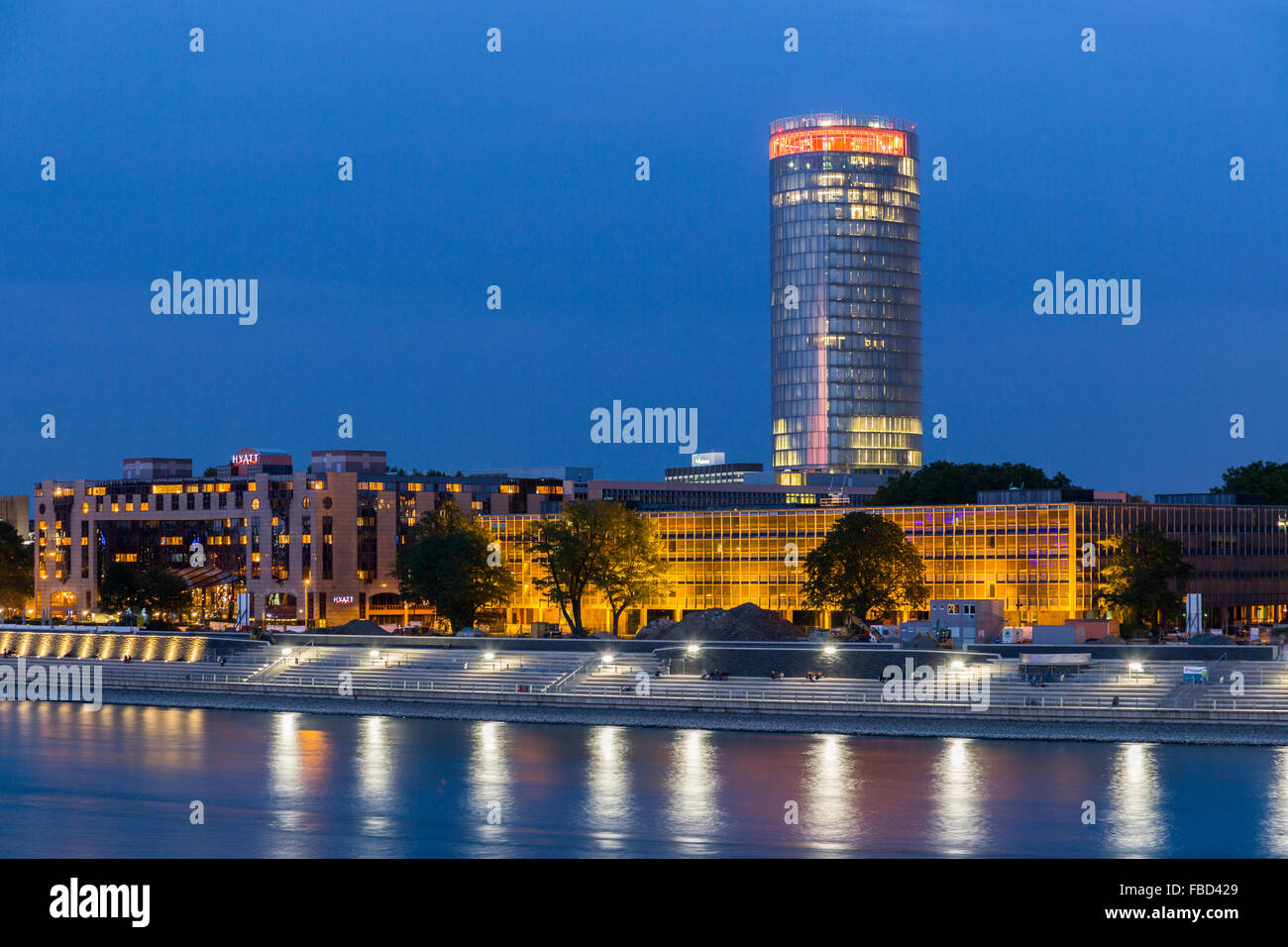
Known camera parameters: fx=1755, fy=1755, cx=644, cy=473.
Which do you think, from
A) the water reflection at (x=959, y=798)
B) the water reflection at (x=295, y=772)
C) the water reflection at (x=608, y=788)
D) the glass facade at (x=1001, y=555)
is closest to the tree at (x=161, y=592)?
the glass facade at (x=1001, y=555)

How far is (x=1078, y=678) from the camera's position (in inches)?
4080

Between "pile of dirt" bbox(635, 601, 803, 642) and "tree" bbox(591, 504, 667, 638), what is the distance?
27.0 metres

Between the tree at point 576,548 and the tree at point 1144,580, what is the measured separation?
144ft

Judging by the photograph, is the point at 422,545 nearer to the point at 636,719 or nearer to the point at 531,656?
the point at 531,656

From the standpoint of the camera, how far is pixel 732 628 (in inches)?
4916

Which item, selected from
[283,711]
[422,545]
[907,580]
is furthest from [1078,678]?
[422,545]

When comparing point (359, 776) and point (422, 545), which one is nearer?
point (359, 776)

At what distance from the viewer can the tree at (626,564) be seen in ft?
516

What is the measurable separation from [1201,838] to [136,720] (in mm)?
77940

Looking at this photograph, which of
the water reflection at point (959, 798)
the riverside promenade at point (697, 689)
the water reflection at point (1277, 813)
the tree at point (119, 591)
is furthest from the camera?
the tree at point (119, 591)

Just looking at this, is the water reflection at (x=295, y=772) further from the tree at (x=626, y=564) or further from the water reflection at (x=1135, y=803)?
the tree at (x=626, y=564)

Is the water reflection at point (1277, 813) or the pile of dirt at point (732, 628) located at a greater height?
the pile of dirt at point (732, 628)

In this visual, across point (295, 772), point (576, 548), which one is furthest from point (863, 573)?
point (295, 772)

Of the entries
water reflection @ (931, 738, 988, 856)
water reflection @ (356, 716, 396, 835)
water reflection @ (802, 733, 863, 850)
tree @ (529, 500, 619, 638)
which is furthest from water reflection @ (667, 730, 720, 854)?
tree @ (529, 500, 619, 638)
